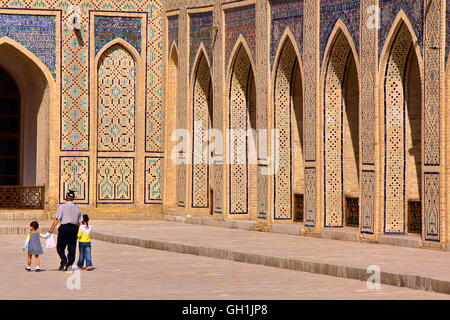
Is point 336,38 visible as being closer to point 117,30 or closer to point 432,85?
point 432,85

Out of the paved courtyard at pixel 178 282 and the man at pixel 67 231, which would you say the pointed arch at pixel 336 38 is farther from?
the man at pixel 67 231

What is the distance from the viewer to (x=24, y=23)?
77.8 feet

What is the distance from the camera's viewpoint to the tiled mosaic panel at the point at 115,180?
24156mm

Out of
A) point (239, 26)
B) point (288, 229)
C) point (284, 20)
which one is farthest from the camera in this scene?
point (239, 26)

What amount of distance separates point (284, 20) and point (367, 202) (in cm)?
418

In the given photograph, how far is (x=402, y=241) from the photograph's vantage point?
55.7ft

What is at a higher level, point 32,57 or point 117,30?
point 117,30

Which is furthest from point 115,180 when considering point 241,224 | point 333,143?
point 333,143

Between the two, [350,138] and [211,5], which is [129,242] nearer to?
[350,138]

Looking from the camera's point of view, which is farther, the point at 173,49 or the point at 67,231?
the point at 173,49

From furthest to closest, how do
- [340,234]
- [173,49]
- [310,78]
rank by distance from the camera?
[173,49] → [310,78] → [340,234]

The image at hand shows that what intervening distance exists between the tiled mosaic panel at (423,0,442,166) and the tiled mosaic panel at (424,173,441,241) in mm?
246

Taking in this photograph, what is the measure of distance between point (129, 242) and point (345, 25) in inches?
201
